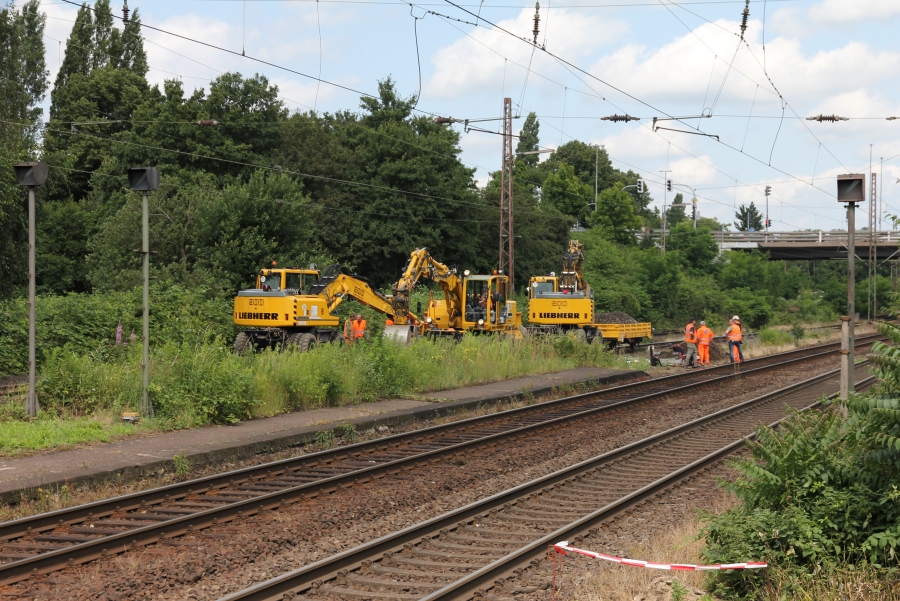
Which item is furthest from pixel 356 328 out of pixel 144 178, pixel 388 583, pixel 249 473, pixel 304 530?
pixel 388 583

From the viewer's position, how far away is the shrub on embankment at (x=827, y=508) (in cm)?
703

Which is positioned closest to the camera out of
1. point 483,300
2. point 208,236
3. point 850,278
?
point 850,278

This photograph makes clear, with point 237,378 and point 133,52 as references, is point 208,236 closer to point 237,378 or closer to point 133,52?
point 237,378

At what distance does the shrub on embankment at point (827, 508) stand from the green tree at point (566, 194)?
235 ft

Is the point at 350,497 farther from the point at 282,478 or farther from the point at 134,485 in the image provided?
the point at 134,485

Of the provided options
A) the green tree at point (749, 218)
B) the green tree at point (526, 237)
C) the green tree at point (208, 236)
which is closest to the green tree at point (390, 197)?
the green tree at point (526, 237)

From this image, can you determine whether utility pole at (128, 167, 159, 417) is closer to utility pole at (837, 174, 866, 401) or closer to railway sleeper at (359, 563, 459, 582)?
railway sleeper at (359, 563, 459, 582)

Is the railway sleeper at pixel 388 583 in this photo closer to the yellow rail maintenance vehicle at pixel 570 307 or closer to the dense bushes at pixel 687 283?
the yellow rail maintenance vehicle at pixel 570 307

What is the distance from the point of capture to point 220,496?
36.6ft

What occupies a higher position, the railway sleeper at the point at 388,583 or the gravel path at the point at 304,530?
the gravel path at the point at 304,530

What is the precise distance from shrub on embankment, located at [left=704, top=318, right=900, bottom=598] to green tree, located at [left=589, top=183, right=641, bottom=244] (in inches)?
2293

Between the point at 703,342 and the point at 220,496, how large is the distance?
2479 cm

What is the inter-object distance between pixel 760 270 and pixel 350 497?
61112mm

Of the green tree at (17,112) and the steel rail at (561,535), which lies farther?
the green tree at (17,112)
